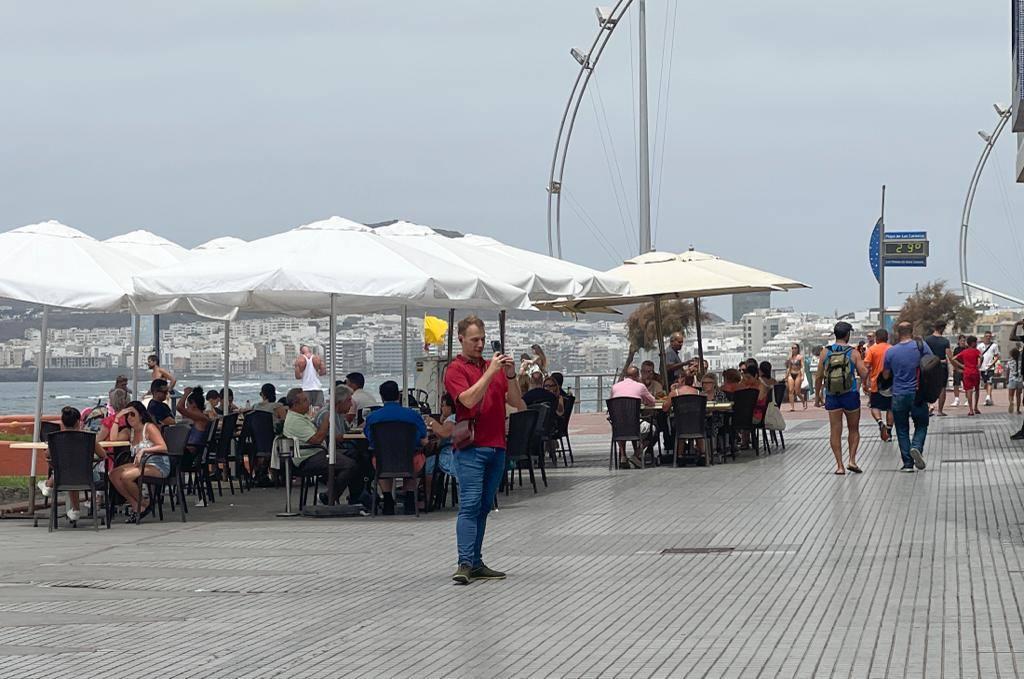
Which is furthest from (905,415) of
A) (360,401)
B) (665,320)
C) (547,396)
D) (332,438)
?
(665,320)

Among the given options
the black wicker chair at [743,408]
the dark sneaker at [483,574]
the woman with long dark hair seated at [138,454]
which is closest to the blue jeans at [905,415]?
the black wicker chair at [743,408]

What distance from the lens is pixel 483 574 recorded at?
37.1ft

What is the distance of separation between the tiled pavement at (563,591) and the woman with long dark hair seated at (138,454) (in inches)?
21.1

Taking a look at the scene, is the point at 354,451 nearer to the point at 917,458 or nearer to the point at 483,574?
the point at 483,574

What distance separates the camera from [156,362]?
23.6 m

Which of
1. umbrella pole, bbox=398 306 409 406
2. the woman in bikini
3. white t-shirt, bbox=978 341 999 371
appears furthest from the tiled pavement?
the woman in bikini

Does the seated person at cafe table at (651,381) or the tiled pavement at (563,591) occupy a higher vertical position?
the seated person at cafe table at (651,381)

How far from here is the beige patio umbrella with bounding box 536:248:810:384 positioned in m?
22.1

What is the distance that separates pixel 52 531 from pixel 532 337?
28117 millimetres

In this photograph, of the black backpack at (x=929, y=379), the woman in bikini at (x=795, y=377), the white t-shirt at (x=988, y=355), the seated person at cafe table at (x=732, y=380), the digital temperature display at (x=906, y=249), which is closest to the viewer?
the black backpack at (x=929, y=379)

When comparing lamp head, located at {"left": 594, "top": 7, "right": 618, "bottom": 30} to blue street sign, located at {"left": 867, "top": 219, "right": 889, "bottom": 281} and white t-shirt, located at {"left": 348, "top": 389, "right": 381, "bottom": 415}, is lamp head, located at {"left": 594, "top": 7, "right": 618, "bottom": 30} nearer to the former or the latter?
blue street sign, located at {"left": 867, "top": 219, "right": 889, "bottom": 281}

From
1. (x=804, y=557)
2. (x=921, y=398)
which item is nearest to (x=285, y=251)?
(x=804, y=557)

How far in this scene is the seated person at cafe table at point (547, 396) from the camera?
67.6ft

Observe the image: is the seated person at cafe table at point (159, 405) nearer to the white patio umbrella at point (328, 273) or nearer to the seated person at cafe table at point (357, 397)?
the white patio umbrella at point (328, 273)
